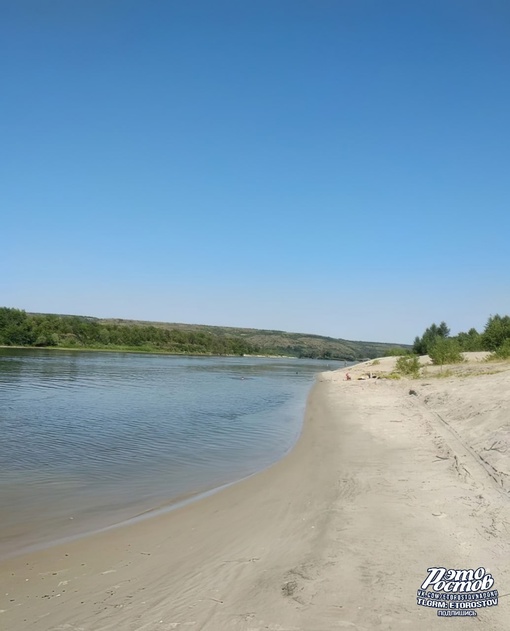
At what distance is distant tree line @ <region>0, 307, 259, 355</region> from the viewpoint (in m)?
112

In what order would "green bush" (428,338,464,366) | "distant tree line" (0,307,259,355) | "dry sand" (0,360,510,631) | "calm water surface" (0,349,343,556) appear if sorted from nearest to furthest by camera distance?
1. "dry sand" (0,360,510,631)
2. "calm water surface" (0,349,343,556)
3. "green bush" (428,338,464,366)
4. "distant tree line" (0,307,259,355)

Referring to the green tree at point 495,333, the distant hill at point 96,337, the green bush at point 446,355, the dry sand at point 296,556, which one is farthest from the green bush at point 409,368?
the distant hill at point 96,337

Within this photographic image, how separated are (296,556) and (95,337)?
137746 millimetres

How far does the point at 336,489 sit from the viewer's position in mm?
9969

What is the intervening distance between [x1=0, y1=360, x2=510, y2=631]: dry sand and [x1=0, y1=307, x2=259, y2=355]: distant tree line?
113405 mm

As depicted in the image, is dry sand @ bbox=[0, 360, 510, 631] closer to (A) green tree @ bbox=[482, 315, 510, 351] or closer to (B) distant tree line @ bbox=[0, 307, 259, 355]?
(A) green tree @ bbox=[482, 315, 510, 351]

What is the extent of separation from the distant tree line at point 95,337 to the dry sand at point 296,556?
113405 millimetres

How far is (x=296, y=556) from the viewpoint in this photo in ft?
20.7

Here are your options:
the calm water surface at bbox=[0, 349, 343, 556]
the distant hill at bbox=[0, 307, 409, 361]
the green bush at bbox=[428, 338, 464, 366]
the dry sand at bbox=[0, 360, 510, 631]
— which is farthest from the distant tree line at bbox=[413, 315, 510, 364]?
the distant hill at bbox=[0, 307, 409, 361]

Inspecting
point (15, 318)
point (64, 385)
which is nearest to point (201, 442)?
point (64, 385)

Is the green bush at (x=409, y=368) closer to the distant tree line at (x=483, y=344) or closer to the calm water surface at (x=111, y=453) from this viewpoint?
the distant tree line at (x=483, y=344)

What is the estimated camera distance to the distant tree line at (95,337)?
112m

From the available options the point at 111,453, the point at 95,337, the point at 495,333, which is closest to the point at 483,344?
the point at 495,333

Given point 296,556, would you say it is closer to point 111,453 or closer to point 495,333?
point 111,453
